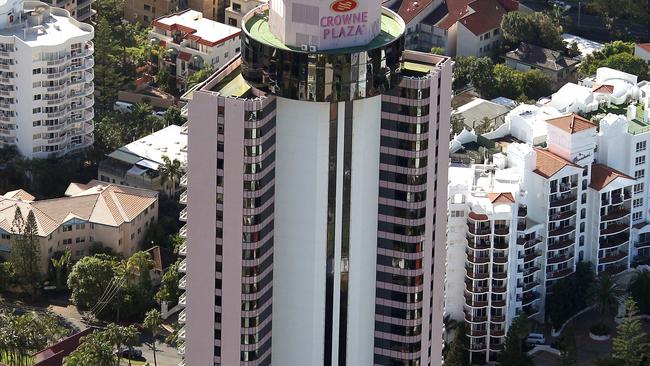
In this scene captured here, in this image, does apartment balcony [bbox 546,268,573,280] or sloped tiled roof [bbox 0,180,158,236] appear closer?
apartment balcony [bbox 546,268,573,280]

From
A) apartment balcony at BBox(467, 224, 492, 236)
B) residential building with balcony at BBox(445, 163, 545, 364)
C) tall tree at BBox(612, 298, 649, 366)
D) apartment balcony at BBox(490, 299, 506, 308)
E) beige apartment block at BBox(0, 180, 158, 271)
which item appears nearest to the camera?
tall tree at BBox(612, 298, 649, 366)

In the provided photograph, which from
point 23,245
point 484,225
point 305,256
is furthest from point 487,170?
point 305,256

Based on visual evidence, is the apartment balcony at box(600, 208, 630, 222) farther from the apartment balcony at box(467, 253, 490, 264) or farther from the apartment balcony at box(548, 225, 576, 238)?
the apartment balcony at box(467, 253, 490, 264)

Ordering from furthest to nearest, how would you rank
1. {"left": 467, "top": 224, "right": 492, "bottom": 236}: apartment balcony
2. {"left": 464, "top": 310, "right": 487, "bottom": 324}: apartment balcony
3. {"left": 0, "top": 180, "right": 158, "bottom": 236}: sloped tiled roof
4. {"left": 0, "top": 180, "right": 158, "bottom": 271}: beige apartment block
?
{"left": 0, "top": 180, "right": 158, "bottom": 236}: sloped tiled roof → {"left": 0, "top": 180, "right": 158, "bottom": 271}: beige apartment block → {"left": 464, "top": 310, "right": 487, "bottom": 324}: apartment balcony → {"left": 467, "top": 224, "right": 492, "bottom": 236}: apartment balcony

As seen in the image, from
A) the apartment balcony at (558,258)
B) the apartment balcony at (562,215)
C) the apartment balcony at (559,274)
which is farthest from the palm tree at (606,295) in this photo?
the apartment balcony at (562,215)

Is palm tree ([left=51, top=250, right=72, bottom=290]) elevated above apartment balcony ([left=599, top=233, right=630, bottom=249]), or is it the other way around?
apartment balcony ([left=599, top=233, right=630, bottom=249])

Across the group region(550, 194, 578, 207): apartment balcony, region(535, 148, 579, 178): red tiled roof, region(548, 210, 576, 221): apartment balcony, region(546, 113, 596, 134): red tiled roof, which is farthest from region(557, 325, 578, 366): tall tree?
region(546, 113, 596, 134): red tiled roof

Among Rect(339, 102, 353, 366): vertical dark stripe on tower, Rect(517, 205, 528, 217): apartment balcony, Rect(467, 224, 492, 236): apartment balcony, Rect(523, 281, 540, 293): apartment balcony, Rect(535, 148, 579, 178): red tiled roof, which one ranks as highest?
Rect(339, 102, 353, 366): vertical dark stripe on tower
